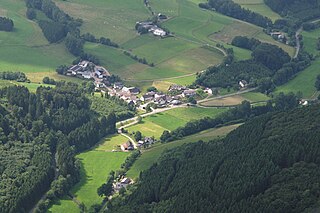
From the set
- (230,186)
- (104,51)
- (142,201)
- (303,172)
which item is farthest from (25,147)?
(104,51)

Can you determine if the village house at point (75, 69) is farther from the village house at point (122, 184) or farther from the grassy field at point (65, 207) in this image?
the grassy field at point (65, 207)

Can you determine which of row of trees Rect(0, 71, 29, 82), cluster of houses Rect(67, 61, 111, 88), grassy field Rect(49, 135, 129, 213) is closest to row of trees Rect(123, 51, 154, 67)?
cluster of houses Rect(67, 61, 111, 88)

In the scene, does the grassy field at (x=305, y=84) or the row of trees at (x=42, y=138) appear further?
the grassy field at (x=305, y=84)

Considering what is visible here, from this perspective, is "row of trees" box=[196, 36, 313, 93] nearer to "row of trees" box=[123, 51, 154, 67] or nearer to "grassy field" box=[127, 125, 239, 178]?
"row of trees" box=[123, 51, 154, 67]

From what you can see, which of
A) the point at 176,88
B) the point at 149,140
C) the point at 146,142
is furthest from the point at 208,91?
the point at 146,142

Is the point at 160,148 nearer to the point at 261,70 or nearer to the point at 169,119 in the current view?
the point at 169,119

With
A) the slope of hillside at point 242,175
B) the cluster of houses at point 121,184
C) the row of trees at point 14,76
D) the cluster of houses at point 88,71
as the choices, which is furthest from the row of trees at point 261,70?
Result: the cluster of houses at point 121,184
